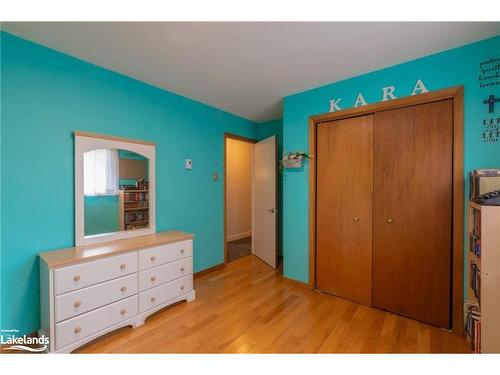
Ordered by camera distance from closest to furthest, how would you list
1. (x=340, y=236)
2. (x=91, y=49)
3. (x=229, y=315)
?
(x=91, y=49) < (x=229, y=315) < (x=340, y=236)

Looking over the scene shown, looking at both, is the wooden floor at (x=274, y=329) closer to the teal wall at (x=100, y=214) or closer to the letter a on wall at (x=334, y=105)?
the teal wall at (x=100, y=214)

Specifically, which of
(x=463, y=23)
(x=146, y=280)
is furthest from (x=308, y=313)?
(x=463, y=23)

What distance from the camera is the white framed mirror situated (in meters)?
1.87

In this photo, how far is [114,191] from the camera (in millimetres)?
2113

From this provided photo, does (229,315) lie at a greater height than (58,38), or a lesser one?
lesser

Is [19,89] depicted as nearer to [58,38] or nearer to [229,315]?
[58,38]

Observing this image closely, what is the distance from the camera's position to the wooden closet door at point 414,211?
1782 mm

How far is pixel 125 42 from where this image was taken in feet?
5.29

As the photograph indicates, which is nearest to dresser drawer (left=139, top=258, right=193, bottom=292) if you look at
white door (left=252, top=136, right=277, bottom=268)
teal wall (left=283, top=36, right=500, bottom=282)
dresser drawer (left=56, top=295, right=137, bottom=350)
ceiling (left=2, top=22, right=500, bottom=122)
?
dresser drawer (left=56, top=295, right=137, bottom=350)

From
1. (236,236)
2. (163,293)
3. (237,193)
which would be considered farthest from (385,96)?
(236,236)

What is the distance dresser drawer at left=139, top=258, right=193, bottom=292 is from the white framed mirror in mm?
495

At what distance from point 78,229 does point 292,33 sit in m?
2.39

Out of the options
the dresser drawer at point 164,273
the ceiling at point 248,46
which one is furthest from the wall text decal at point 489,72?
the dresser drawer at point 164,273

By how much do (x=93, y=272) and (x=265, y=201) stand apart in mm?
2357
